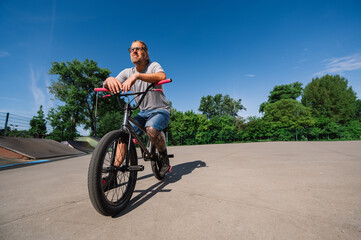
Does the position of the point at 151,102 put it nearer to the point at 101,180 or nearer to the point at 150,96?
the point at 150,96

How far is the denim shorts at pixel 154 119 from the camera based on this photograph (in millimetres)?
1940

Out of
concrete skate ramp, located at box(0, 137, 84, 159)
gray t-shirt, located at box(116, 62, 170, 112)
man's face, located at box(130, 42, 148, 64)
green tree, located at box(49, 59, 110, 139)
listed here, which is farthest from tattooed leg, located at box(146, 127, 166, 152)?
green tree, located at box(49, 59, 110, 139)

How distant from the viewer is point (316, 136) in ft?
75.7

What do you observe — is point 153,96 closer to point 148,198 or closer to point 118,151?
point 118,151

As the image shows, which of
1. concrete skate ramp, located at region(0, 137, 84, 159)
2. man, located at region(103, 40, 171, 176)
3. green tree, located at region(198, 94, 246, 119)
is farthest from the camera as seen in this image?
green tree, located at region(198, 94, 246, 119)

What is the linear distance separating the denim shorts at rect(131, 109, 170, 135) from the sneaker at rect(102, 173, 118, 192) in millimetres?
682

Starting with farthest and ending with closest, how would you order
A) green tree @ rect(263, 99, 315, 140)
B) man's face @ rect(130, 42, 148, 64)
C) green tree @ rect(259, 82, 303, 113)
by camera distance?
green tree @ rect(259, 82, 303, 113) < green tree @ rect(263, 99, 315, 140) < man's face @ rect(130, 42, 148, 64)

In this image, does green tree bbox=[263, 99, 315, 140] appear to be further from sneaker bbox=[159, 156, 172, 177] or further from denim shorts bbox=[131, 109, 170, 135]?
denim shorts bbox=[131, 109, 170, 135]

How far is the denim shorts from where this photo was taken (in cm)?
194

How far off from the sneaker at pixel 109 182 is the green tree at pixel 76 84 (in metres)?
26.7

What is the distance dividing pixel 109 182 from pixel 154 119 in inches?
33.9

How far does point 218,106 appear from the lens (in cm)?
4853

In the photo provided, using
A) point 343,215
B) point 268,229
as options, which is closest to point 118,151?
point 268,229

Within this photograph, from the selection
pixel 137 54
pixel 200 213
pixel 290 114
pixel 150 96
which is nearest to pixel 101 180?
pixel 200 213
